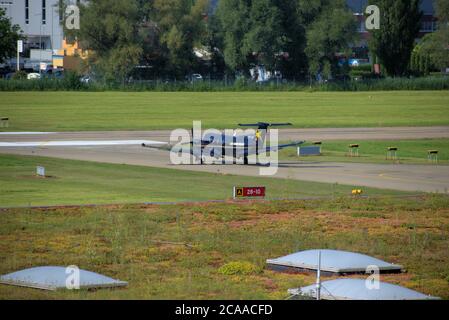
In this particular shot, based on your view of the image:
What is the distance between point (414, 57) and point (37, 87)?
63028mm

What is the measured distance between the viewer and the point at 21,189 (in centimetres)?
4044

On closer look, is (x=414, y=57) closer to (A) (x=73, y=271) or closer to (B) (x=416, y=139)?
(B) (x=416, y=139)

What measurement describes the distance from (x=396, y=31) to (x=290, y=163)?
267 ft

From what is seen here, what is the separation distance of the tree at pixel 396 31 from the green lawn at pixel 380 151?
64.3 meters

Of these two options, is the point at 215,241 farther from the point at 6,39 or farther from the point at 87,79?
the point at 87,79

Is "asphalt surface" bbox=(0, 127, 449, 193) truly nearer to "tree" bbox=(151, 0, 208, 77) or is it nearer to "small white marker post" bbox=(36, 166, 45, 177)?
"small white marker post" bbox=(36, 166, 45, 177)

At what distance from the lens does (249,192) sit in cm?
3912

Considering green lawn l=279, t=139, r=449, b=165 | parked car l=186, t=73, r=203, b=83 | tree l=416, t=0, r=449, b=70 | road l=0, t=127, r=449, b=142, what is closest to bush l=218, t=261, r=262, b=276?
green lawn l=279, t=139, r=449, b=165

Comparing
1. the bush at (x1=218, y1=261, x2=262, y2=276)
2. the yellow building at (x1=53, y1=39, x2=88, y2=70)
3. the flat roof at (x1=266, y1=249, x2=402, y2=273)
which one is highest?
the yellow building at (x1=53, y1=39, x2=88, y2=70)

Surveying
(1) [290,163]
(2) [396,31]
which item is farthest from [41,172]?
(2) [396,31]

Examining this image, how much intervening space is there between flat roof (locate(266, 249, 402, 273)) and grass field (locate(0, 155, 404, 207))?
42.0 feet

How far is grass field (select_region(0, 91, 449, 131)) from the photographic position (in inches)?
3081

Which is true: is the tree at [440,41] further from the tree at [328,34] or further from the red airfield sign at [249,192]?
the red airfield sign at [249,192]
